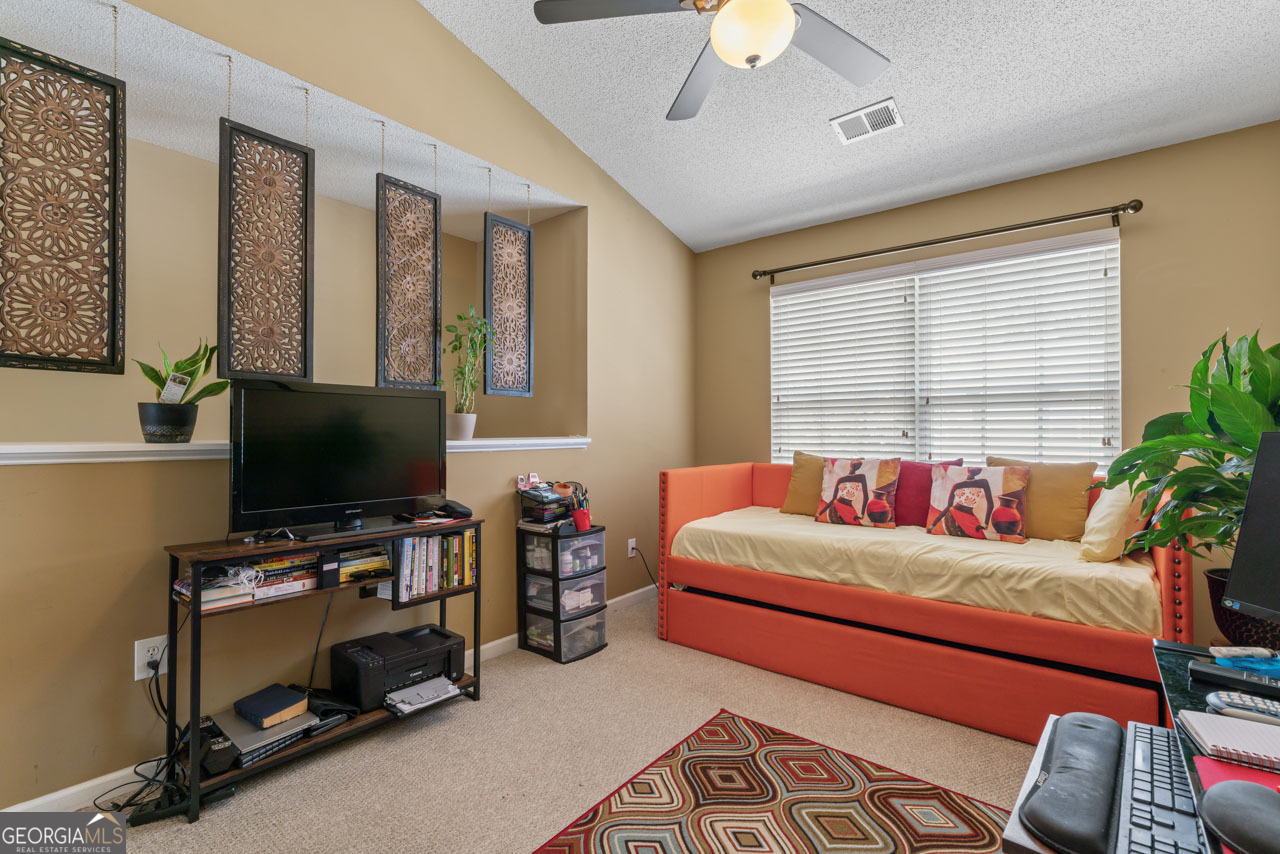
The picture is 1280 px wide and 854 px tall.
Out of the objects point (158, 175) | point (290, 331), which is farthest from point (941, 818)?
point (158, 175)

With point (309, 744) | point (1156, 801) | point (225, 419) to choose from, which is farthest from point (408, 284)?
point (1156, 801)

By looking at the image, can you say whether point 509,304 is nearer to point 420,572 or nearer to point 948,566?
point 420,572

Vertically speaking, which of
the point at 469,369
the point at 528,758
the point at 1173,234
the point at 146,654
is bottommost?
the point at 528,758

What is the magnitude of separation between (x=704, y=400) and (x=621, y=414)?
3.24 ft

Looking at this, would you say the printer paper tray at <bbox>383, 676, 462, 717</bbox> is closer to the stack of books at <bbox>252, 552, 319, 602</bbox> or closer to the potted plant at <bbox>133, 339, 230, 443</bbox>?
the stack of books at <bbox>252, 552, 319, 602</bbox>

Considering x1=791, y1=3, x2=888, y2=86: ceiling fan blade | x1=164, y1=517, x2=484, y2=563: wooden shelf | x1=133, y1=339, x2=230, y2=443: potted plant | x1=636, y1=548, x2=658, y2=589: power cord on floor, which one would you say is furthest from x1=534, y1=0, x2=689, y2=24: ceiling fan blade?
x1=636, y1=548, x2=658, y2=589: power cord on floor

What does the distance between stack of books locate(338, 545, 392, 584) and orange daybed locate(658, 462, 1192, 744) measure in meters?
1.52

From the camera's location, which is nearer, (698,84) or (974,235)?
(698,84)

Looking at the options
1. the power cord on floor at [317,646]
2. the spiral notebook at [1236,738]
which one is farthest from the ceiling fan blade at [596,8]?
the power cord on floor at [317,646]

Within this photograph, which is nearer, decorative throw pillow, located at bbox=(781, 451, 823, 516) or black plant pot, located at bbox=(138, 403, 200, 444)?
black plant pot, located at bbox=(138, 403, 200, 444)

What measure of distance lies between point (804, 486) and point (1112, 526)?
1.50m

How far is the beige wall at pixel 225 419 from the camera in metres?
1.72

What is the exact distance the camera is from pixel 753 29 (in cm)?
151

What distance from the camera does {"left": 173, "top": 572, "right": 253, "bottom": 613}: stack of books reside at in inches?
68.7
